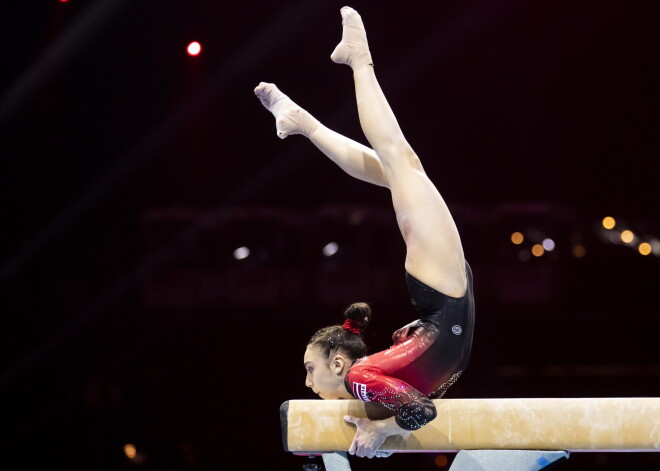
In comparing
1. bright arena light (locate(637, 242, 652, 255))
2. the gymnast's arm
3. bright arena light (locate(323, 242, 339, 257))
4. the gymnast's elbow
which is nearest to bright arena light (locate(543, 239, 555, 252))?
bright arena light (locate(637, 242, 652, 255))

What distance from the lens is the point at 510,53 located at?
7105 millimetres

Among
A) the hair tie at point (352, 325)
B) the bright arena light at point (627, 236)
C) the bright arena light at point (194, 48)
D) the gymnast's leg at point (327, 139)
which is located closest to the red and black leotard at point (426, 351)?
the hair tie at point (352, 325)

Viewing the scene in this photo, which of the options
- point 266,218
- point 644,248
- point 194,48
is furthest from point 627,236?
point 194,48

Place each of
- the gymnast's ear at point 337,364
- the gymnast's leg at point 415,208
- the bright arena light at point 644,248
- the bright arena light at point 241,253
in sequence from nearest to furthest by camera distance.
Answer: the gymnast's leg at point 415,208, the gymnast's ear at point 337,364, the bright arena light at point 241,253, the bright arena light at point 644,248

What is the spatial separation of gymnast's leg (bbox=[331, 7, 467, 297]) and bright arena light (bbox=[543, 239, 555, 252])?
200 inches

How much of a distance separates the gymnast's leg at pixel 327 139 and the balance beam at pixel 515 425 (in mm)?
987

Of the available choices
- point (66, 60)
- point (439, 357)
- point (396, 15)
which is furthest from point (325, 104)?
point (439, 357)

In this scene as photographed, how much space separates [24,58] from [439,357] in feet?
17.0

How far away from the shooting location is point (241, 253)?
8.11m

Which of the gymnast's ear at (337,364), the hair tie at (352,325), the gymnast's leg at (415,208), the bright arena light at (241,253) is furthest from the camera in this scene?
the bright arena light at (241,253)

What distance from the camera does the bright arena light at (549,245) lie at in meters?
8.05

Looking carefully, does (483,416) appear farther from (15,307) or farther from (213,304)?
(15,307)

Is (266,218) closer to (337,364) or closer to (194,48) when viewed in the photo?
(194,48)

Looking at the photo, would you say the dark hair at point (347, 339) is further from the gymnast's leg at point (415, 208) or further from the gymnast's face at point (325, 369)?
the gymnast's leg at point (415, 208)
